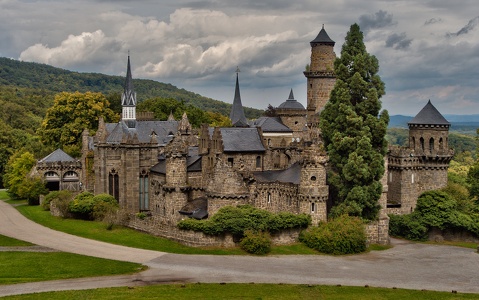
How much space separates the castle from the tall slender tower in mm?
7433

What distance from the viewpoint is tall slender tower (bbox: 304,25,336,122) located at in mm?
81875

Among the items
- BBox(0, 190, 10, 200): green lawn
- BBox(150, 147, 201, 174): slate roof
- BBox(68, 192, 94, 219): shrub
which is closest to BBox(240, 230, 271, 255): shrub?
BBox(150, 147, 201, 174): slate roof

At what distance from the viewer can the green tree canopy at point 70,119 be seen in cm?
8956

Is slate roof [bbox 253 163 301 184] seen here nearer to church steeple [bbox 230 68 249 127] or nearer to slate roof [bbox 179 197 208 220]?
slate roof [bbox 179 197 208 220]

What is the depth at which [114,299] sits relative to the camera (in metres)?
34.2

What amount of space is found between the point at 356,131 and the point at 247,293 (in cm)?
2193

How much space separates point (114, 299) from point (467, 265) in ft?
86.4

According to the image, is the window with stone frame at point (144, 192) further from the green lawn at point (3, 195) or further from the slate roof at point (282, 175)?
the green lawn at point (3, 195)

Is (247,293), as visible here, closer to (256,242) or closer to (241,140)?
(256,242)

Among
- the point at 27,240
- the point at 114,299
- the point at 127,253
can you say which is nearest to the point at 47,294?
the point at 114,299

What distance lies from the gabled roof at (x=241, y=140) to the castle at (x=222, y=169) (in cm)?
9

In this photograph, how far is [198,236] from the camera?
48.3 m

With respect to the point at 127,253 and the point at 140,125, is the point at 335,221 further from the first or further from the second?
the point at 140,125

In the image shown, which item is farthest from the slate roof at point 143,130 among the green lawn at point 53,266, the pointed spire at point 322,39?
Result: the pointed spire at point 322,39
